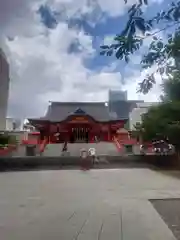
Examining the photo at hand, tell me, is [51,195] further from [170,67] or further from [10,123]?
[10,123]

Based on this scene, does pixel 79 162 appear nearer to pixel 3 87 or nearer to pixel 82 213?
pixel 82 213

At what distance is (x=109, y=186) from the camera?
1191cm

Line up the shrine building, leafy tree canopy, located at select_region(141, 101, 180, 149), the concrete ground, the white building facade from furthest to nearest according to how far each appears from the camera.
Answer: the white building facade → the shrine building → leafy tree canopy, located at select_region(141, 101, 180, 149) → the concrete ground

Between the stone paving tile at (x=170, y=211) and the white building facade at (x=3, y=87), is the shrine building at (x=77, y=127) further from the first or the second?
the stone paving tile at (x=170, y=211)

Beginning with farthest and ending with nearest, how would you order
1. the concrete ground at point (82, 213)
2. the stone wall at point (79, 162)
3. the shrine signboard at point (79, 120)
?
1. the shrine signboard at point (79, 120)
2. the stone wall at point (79, 162)
3. the concrete ground at point (82, 213)

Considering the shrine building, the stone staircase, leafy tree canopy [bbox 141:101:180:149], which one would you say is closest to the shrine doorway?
the shrine building

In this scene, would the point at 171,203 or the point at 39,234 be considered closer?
the point at 39,234

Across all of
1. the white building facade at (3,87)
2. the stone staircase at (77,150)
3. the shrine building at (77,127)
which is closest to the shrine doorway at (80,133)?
the shrine building at (77,127)

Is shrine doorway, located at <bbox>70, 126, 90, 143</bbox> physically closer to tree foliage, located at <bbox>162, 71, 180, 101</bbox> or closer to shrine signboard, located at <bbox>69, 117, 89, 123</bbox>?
shrine signboard, located at <bbox>69, 117, 89, 123</bbox>

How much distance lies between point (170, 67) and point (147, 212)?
4498mm

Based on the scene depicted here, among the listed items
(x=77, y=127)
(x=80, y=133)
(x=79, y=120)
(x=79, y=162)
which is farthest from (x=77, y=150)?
(x=80, y=133)

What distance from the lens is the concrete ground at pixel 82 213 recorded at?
543cm

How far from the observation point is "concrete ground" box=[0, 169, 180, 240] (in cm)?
543

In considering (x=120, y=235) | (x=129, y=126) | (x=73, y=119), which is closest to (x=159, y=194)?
(x=120, y=235)
